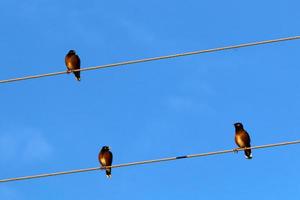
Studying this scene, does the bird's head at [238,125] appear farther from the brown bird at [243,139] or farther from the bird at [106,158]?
the bird at [106,158]

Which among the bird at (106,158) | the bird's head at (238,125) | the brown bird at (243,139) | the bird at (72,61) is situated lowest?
the bird at (106,158)

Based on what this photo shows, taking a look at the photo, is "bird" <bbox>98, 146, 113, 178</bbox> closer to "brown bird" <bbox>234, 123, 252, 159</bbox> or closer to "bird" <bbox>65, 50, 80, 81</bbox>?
"bird" <bbox>65, 50, 80, 81</bbox>

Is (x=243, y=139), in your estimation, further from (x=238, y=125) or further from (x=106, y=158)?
(x=106, y=158)

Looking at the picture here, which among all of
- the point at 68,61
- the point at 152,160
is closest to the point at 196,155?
the point at 152,160

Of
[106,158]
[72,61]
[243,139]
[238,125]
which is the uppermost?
[72,61]

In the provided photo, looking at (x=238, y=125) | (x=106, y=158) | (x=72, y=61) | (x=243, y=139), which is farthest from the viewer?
(x=72, y=61)

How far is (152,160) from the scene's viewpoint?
13.2m

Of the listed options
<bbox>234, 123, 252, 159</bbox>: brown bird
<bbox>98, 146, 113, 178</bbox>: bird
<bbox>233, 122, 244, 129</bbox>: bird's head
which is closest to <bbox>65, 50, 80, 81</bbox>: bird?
<bbox>98, 146, 113, 178</bbox>: bird

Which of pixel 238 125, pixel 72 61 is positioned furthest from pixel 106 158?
pixel 238 125

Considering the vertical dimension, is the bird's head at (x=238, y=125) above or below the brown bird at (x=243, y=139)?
above

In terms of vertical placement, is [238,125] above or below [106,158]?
above

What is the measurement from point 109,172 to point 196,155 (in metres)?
5.07

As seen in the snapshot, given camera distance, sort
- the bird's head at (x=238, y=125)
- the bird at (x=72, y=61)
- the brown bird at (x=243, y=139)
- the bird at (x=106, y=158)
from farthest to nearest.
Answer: the bird at (x=72, y=61) < the bird's head at (x=238, y=125) < the bird at (x=106, y=158) < the brown bird at (x=243, y=139)

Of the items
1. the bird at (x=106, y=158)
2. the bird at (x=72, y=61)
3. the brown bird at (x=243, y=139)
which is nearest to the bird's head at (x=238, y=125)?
the brown bird at (x=243, y=139)
